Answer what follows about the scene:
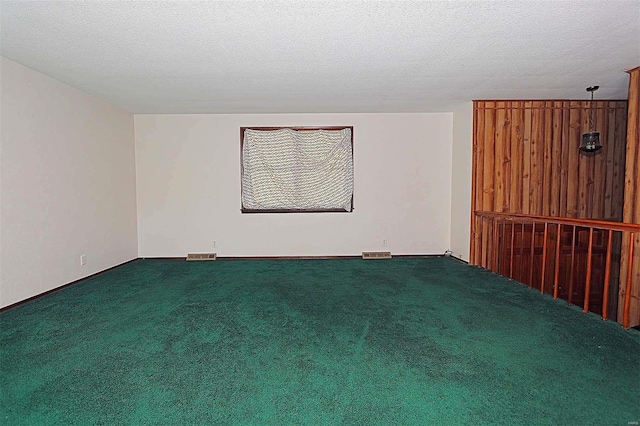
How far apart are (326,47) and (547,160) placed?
427cm

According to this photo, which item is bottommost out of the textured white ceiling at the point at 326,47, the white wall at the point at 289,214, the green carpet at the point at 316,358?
the green carpet at the point at 316,358

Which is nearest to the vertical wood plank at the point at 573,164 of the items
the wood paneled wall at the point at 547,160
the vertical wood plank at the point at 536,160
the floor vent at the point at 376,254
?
the wood paneled wall at the point at 547,160

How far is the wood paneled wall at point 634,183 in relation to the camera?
3.58 meters

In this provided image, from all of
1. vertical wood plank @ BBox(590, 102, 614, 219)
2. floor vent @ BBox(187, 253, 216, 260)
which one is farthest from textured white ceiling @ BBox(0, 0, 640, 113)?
floor vent @ BBox(187, 253, 216, 260)

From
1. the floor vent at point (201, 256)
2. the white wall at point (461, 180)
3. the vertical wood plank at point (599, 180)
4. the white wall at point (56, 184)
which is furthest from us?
the floor vent at point (201, 256)

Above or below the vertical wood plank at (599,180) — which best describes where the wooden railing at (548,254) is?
below

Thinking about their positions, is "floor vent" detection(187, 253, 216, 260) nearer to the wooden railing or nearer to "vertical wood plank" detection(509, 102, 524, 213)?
the wooden railing

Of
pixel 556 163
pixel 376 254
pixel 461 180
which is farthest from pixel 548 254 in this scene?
pixel 376 254

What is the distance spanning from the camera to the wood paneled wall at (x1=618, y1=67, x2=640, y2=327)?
3584 millimetres

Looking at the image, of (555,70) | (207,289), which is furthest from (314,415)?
(555,70)

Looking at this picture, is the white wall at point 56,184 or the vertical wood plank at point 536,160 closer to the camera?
the white wall at point 56,184

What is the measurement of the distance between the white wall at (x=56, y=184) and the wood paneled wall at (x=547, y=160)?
19.3 ft

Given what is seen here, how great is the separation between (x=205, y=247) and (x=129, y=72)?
323cm

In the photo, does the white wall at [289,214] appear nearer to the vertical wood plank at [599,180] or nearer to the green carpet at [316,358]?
the green carpet at [316,358]
